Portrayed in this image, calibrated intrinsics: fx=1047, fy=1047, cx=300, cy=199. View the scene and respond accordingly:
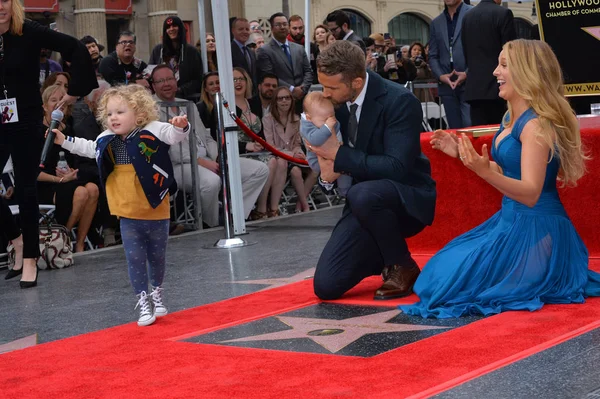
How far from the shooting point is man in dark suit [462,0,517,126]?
8969 mm

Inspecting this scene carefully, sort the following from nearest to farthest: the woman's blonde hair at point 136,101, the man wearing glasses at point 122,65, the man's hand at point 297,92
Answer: the woman's blonde hair at point 136,101, the man wearing glasses at point 122,65, the man's hand at point 297,92

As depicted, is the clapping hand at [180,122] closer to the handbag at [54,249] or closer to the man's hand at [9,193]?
the handbag at [54,249]

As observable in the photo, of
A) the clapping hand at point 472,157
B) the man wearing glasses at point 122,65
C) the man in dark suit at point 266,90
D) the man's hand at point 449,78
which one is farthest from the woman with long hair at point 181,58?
the clapping hand at point 472,157

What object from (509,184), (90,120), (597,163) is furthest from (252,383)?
(90,120)

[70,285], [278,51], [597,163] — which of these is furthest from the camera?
[278,51]

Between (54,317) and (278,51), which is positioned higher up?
(278,51)

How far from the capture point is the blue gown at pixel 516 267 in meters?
4.91

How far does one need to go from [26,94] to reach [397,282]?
2.85 m

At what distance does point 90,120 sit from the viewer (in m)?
9.20

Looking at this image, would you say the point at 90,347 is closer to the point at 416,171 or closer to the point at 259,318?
the point at 259,318

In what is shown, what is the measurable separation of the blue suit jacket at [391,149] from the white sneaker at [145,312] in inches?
46.8

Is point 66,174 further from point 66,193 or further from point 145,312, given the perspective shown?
point 145,312

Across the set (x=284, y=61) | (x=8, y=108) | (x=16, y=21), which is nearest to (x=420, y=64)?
(x=284, y=61)

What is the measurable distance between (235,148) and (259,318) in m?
3.77
